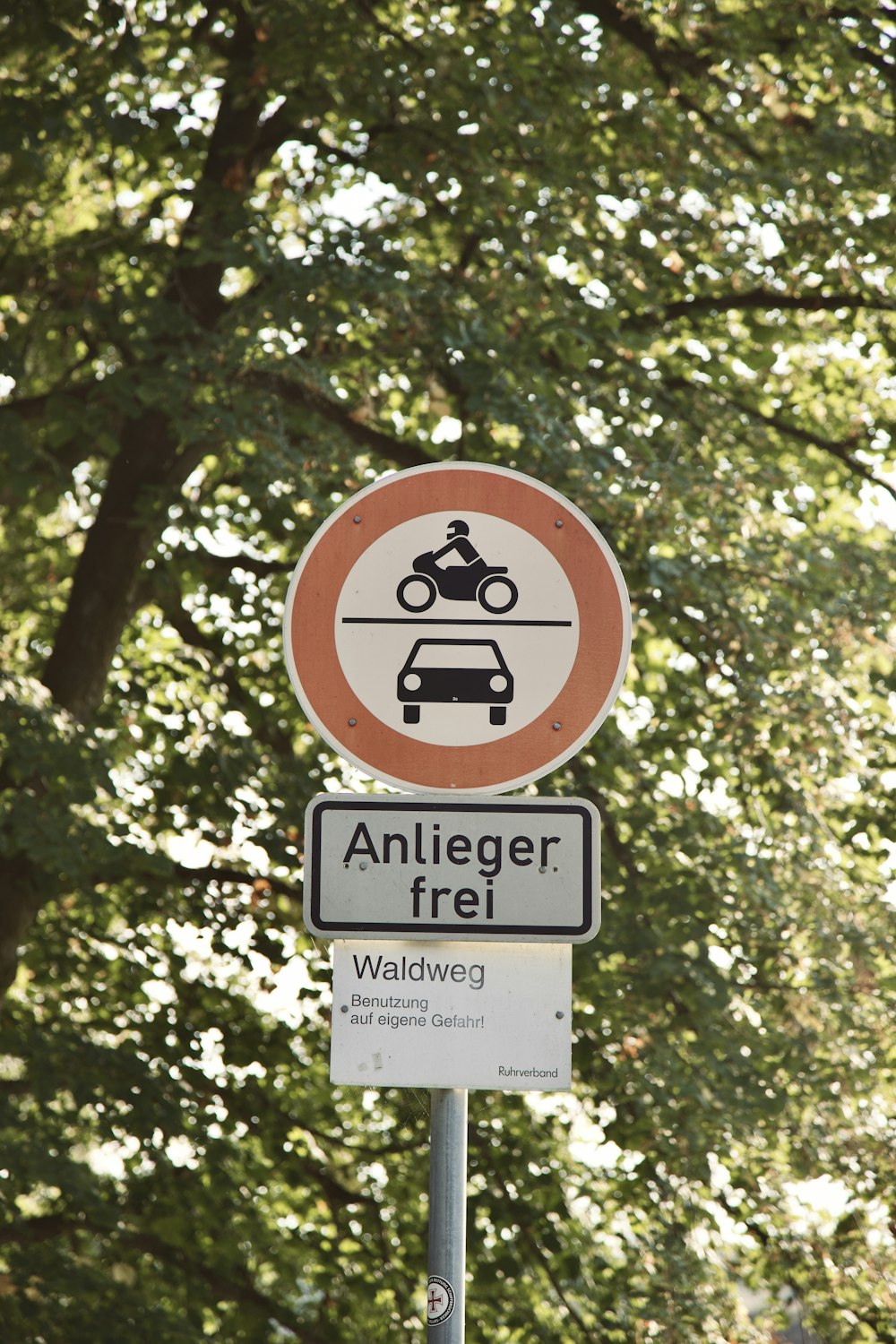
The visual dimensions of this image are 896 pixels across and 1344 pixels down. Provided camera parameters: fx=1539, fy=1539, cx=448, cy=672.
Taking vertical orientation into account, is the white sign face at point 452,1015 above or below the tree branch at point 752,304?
below

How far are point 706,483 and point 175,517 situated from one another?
2.33 metres

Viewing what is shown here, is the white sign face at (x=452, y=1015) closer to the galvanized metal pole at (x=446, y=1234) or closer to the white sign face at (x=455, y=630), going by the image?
the galvanized metal pole at (x=446, y=1234)

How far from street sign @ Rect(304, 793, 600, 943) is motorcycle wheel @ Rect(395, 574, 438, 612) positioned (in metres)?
0.28

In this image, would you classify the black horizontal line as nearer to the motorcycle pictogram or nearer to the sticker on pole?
the motorcycle pictogram

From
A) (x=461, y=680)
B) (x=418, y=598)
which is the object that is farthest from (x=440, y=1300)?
(x=418, y=598)

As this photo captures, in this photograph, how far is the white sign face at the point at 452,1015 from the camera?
6.48 feet

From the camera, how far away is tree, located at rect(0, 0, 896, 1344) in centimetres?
560

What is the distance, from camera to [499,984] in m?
2.02

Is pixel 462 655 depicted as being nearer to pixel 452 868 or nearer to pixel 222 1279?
pixel 452 868

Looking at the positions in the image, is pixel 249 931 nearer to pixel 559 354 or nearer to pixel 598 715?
pixel 559 354

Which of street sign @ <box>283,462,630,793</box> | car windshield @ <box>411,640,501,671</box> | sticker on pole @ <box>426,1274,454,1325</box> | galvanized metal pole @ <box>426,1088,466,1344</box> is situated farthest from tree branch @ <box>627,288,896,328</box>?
sticker on pole @ <box>426,1274,454,1325</box>

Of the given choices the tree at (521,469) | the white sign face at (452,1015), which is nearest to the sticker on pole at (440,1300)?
the white sign face at (452,1015)

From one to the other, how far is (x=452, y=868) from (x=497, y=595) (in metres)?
0.39

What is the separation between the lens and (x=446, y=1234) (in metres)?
1.90
